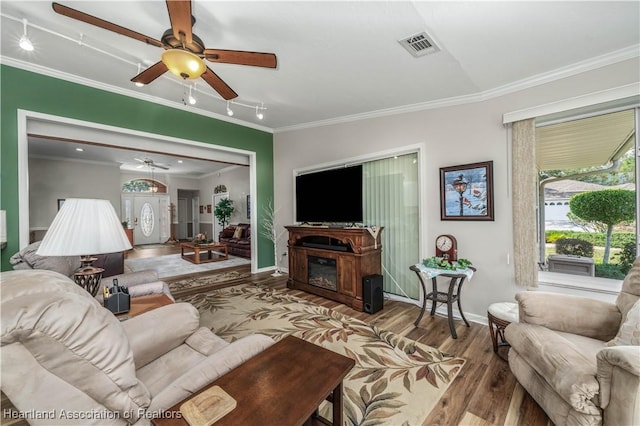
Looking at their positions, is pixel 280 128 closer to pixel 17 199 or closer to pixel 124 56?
pixel 124 56

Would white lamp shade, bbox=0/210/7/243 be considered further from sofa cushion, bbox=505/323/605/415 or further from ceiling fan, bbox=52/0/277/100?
sofa cushion, bbox=505/323/605/415

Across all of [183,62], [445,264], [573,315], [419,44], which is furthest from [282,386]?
[419,44]

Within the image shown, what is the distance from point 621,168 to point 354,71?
2766mm

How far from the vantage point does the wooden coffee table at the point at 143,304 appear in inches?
71.4

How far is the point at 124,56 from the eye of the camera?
271 cm

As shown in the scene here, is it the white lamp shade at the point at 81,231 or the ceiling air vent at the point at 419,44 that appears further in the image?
the ceiling air vent at the point at 419,44

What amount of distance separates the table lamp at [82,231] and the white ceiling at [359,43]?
1.65 meters

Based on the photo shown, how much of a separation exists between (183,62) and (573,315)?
130 inches

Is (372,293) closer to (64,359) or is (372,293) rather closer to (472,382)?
(472,382)

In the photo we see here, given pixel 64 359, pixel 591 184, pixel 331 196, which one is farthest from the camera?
pixel 331 196

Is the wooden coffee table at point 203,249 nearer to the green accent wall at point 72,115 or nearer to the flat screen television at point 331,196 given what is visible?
the green accent wall at point 72,115

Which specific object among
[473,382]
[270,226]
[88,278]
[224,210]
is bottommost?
[473,382]

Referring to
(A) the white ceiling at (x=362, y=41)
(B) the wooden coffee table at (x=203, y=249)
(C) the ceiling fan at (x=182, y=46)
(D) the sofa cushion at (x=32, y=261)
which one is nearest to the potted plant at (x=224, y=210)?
(B) the wooden coffee table at (x=203, y=249)

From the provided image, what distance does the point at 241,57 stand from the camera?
2.01 m
